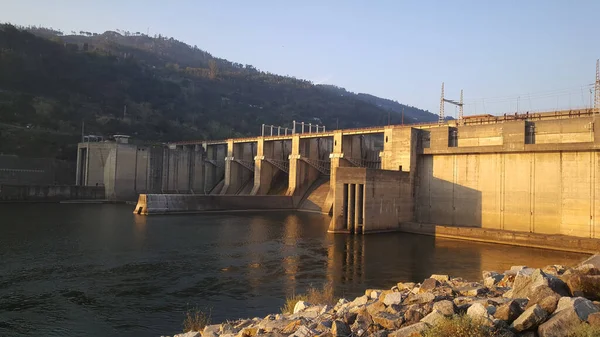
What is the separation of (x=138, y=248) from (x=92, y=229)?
30.4ft

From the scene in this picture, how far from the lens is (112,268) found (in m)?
19.8

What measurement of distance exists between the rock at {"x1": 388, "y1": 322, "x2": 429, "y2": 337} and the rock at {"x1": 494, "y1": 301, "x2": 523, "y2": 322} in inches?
43.5

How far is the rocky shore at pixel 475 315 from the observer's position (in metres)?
6.09

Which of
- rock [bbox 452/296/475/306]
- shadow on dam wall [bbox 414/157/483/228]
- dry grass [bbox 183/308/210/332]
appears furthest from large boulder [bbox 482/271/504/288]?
shadow on dam wall [bbox 414/157/483/228]

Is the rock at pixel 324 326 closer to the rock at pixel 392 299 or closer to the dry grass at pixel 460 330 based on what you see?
the rock at pixel 392 299

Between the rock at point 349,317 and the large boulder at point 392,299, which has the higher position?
the large boulder at point 392,299

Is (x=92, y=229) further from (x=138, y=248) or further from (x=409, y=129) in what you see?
(x=409, y=129)

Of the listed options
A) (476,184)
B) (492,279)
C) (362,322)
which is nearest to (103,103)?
(476,184)

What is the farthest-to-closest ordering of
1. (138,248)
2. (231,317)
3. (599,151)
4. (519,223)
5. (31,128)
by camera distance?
(31,128)
(519,223)
(599,151)
(138,248)
(231,317)

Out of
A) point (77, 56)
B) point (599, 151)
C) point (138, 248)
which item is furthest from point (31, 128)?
point (599, 151)

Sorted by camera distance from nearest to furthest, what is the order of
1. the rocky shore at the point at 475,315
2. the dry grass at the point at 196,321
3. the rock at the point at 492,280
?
the rocky shore at the point at 475,315
the rock at the point at 492,280
the dry grass at the point at 196,321

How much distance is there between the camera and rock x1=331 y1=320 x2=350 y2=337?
23.3ft

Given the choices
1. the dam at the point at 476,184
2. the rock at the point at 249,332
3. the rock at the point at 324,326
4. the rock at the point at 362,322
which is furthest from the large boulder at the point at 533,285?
the dam at the point at 476,184

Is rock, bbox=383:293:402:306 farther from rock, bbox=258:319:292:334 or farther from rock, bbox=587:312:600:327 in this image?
rock, bbox=587:312:600:327
